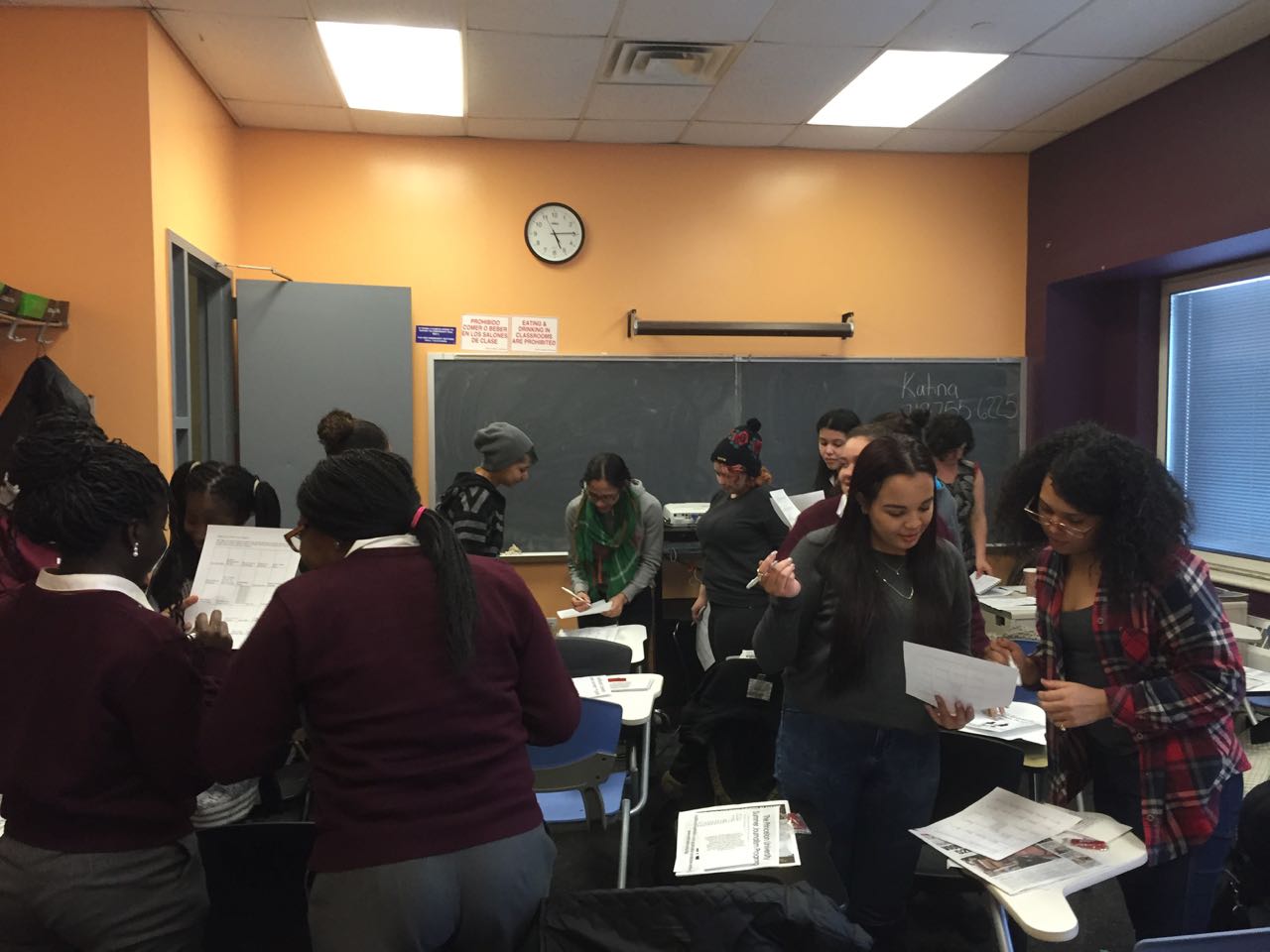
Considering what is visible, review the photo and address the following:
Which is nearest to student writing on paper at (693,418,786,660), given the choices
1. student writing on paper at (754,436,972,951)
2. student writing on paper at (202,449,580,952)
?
student writing on paper at (754,436,972,951)

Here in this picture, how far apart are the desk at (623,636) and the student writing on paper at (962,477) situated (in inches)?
57.1

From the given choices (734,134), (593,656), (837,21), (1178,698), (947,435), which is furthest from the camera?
(734,134)

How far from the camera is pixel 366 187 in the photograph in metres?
4.36

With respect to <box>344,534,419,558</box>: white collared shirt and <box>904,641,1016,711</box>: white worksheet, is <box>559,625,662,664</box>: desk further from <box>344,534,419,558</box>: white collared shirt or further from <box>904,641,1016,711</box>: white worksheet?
<box>344,534,419,558</box>: white collared shirt

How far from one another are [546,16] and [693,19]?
557mm

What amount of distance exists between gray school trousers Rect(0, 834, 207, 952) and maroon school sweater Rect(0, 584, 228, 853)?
0.02 m

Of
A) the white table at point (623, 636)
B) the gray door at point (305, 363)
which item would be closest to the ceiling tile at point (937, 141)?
the gray door at point (305, 363)

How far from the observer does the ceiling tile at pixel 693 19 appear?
303 cm

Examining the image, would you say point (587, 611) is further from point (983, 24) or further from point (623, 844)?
point (983, 24)

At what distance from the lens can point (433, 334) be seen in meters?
4.45

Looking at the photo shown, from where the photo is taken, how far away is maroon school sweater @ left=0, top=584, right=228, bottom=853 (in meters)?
1.17

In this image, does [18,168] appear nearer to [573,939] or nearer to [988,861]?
[573,939]

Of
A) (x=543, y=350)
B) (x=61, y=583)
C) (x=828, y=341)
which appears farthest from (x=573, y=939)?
(x=828, y=341)

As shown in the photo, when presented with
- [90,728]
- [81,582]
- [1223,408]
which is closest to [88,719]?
[90,728]
